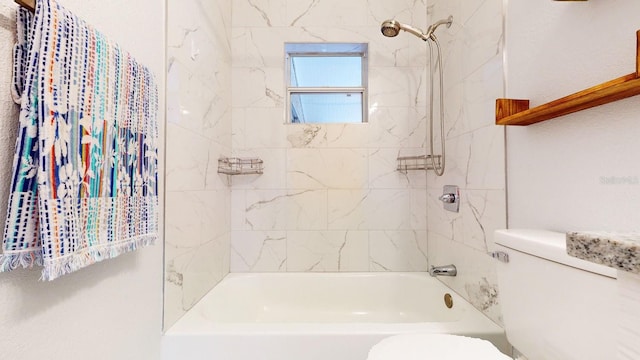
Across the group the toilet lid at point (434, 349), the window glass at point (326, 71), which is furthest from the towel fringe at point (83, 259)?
→ the window glass at point (326, 71)

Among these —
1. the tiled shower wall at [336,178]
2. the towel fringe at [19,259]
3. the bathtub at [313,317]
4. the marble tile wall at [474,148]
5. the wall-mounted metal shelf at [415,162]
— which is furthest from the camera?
the tiled shower wall at [336,178]

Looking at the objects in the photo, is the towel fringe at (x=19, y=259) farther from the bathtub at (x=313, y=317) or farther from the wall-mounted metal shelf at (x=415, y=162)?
the wall-mounted metal shelf at (x=415, y=162)

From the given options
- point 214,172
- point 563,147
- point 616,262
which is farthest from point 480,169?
point 214,172

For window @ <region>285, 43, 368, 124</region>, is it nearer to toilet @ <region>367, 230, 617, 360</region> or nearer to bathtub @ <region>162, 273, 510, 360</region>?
bathtub @ <region>162, 273, 510, 360</region>

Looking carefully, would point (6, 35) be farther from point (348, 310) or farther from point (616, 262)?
point (348, 310)

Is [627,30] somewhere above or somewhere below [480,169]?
above

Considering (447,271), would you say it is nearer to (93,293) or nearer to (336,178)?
(336,178)

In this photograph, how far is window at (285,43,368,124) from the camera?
2084mm

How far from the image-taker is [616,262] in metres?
0.28

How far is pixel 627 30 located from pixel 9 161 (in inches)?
52.6

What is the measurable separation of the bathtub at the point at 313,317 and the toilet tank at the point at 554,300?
1.23 ft

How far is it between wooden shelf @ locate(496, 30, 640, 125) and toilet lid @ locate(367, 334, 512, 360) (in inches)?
26.4

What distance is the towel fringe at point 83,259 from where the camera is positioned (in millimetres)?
539

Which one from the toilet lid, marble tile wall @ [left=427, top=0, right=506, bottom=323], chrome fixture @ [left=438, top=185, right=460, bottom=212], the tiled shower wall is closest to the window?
the tiled shower wall
